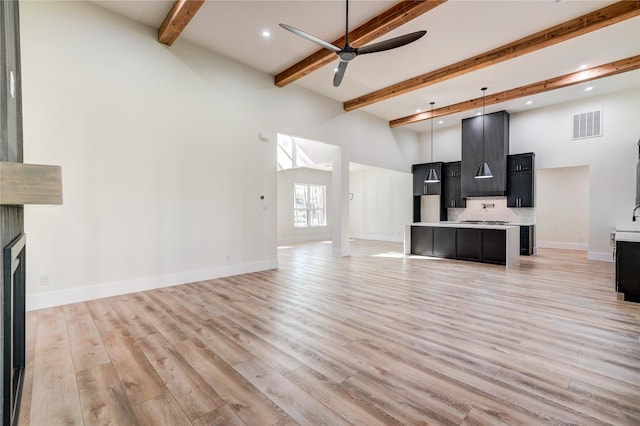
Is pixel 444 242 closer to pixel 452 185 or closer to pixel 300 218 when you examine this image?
pixel 452 185

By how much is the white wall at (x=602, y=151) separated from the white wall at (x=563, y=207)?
1.18 m

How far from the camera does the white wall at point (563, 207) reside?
8.73 m

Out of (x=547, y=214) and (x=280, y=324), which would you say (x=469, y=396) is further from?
(x=547, y=214)

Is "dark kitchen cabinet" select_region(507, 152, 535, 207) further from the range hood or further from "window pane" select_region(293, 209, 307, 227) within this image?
the range hood

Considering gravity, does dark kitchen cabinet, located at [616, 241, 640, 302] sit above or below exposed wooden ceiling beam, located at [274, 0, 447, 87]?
below

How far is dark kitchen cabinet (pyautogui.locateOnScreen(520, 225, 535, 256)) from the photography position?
7.64 m

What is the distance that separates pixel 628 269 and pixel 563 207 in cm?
669

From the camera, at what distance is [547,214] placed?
9.34 meters

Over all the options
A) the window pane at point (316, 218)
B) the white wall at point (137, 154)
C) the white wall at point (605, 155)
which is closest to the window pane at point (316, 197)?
the window pane at point (316, 218)

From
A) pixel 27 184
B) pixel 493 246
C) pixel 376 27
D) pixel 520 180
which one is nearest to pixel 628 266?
pixel 493 246

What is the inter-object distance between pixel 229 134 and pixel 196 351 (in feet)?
12.5

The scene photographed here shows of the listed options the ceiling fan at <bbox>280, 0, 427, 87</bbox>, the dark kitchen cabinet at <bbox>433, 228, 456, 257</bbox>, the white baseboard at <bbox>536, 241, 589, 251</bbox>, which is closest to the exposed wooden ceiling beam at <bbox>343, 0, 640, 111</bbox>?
the ceiling fan at <bbox>280, 0, 427, 87</bbox>

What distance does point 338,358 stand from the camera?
2.32 meters

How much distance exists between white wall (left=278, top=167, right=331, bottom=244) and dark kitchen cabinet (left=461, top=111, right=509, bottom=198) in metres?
5.38
